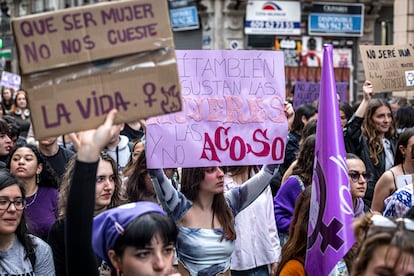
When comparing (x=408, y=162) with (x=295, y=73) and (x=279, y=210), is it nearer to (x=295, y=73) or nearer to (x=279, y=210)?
(x=279, y=210)

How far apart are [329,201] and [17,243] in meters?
1.57

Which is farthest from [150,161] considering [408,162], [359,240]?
[408,162]

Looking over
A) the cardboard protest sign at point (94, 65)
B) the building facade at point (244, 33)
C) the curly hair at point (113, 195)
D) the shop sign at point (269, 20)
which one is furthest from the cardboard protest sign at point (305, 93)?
the shop sign at point (269, 20)

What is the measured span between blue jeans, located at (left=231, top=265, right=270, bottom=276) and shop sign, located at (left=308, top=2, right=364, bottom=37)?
21.2m

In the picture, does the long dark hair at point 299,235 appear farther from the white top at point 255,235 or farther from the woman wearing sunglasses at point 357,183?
the white top at point 255,235

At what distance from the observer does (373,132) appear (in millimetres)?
8734

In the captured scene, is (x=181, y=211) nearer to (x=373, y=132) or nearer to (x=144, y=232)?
(x=144, y=232)

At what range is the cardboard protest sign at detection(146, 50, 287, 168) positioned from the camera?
5344 mm

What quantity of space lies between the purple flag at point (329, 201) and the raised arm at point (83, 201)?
156 cm

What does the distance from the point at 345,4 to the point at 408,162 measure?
2185 centimetres

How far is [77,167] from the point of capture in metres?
3.52

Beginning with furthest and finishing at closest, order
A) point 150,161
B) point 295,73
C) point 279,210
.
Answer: point 295,73, point 279,210, point 150,161

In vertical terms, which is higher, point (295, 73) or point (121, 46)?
point (121, 46)

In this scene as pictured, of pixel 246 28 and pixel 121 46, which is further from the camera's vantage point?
pixel 246 28
